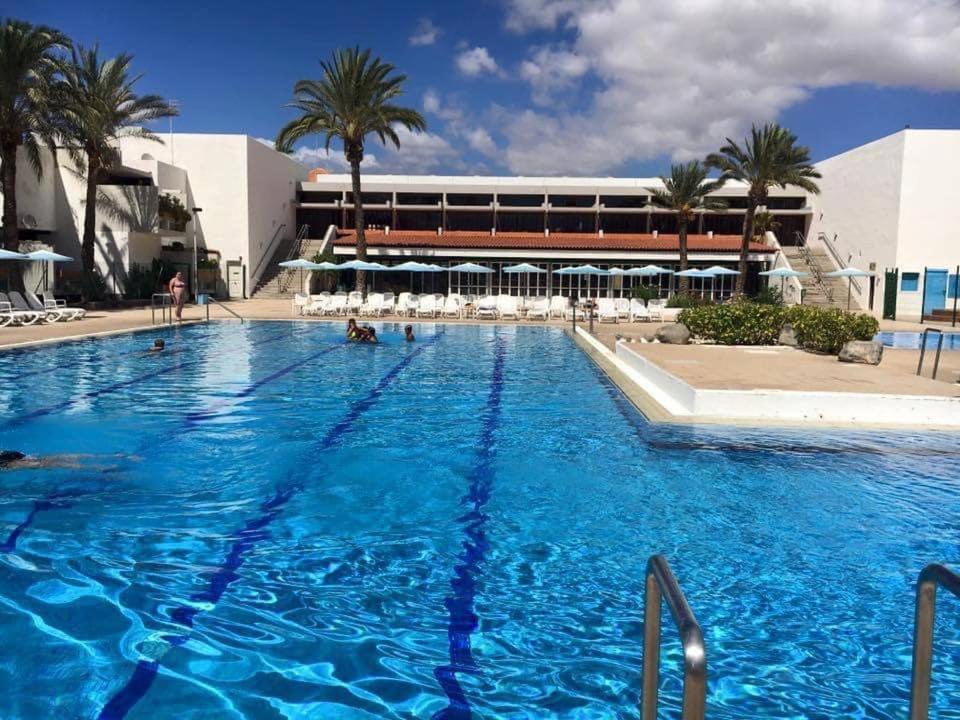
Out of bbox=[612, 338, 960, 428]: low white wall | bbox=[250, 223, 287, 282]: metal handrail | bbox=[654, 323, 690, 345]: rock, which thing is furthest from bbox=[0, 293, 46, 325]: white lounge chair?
bbox=[612, 338, 960, 428]: low white wall

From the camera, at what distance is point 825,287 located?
34.9 m

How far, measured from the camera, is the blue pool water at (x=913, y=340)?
19.4m

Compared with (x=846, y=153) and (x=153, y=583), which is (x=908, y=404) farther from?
(x=846, y=153)

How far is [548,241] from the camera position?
38.0 meters

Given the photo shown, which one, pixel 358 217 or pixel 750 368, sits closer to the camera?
pixel 750 368

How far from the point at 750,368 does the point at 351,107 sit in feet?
71.2

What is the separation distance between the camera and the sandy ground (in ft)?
32.9

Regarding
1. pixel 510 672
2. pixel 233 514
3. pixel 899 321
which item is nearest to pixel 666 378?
pixel 233 514

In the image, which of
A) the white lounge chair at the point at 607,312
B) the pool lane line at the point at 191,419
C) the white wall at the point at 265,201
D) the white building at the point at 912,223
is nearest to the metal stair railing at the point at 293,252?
the white wall at the point at 265,201

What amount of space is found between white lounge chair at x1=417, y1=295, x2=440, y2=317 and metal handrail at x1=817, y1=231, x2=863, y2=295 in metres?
20.4

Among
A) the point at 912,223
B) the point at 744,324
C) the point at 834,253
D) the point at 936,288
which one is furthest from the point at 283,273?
the point at 936,288

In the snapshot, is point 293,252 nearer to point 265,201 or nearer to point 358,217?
point 265,201

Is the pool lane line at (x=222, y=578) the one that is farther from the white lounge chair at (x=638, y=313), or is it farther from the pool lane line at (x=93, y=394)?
the white lounge chair at (x=638, y=313)

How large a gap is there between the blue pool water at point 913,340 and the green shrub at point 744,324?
4502 mm
